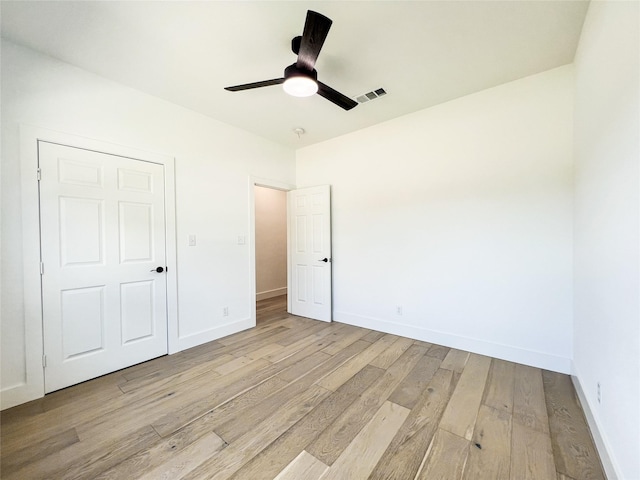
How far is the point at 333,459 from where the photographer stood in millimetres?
1433

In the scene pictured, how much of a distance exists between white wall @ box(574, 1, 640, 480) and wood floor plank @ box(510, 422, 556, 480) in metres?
0.26

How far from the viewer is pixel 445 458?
4.72 feet

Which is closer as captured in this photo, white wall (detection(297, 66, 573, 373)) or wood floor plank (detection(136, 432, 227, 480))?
wood floor plank (detection(136, 432, 227, 480))

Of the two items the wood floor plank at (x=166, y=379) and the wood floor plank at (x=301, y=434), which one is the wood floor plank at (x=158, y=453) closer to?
the wood floor plank at (x=301, y=434)

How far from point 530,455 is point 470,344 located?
4.49 ft

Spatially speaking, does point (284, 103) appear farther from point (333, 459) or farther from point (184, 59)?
point (333, 459)

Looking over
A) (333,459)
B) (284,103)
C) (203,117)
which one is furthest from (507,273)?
(203,117)

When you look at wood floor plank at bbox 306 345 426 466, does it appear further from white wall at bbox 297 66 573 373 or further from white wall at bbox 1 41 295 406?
white wall at bbox 1 41 295 406

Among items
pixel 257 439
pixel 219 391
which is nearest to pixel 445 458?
pixel 257 439

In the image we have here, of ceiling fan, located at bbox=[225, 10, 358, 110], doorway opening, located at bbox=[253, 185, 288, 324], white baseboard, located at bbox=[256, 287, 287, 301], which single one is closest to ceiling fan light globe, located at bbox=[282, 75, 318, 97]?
ceiling fan, located at bbox=[225, 10, 358, 110]

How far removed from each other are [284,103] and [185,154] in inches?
51.1

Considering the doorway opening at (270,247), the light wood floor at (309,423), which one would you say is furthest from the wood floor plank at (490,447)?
the doorway opening at (270,247)

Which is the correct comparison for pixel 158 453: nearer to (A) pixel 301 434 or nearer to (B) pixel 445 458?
(A) pixel 301 434

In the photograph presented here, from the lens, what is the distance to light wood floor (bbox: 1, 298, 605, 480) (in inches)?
54.7
